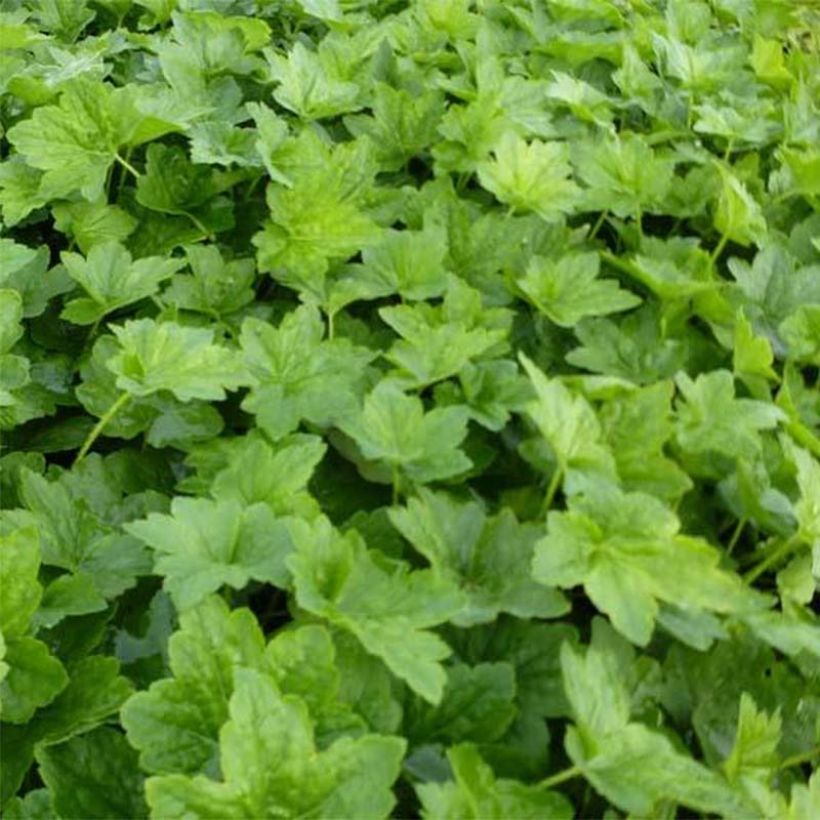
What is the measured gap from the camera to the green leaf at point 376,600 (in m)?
1.12

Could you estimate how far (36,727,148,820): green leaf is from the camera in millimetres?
1121

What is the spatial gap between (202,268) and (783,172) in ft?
3.57

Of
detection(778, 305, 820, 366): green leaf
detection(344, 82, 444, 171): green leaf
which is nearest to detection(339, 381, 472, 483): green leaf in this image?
detection(778, 305, 820, 366): green leaf

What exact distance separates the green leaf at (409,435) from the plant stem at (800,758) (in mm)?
490

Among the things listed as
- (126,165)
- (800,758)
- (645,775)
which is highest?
(126,165)

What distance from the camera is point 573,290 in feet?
5.47

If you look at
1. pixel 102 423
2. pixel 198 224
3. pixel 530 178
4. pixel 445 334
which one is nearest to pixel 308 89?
pixel 198 224

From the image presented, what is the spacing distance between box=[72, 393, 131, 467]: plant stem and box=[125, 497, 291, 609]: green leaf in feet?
0.87

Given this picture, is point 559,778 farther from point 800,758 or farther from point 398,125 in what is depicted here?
point 398,125

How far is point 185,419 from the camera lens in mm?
1517

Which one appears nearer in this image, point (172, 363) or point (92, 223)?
point (172, 363)

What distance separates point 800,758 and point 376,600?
0.52 metres

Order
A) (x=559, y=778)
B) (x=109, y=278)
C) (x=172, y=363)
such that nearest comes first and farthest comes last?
(x=559, y=778) < (x=172, y=363) < (x=109, y=278)

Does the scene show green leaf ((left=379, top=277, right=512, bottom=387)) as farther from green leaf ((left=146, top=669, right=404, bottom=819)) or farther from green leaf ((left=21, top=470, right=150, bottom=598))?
green leaf ((left=146, top=669, right=404, bottom=819))
